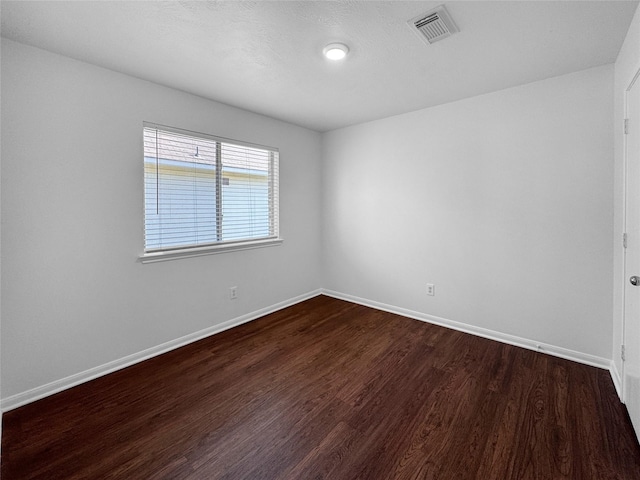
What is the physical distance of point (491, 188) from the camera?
296cm

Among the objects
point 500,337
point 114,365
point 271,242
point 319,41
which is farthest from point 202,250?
point 500,337

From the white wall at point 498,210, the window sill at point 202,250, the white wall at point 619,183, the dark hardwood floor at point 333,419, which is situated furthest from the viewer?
the window sill at point 202,250

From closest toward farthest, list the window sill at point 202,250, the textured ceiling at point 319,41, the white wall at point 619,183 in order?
the textured ceiling at point 319,41 < the white wall at point 619,183 < the window sill at point 202,250

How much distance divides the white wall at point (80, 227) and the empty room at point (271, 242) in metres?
0.02

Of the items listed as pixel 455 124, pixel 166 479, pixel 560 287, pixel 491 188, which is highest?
pixel 455 124

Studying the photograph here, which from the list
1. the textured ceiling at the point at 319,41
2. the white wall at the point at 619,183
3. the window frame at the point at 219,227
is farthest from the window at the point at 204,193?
the white wall at the point at 619,183

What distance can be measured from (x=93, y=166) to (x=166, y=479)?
224 cm

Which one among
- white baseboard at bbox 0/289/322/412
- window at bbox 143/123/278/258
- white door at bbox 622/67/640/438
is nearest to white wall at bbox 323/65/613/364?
white door at bbox 622/67/640/438

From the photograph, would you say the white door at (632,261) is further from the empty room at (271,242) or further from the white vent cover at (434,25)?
the white vent cover at (434,25)

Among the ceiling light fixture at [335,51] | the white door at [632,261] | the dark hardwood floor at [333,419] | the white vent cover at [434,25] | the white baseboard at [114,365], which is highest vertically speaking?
the ceiling light fixture at [335,51]

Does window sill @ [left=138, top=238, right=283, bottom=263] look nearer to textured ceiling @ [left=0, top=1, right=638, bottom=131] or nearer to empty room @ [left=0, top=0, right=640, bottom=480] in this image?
empty room @ [left=0, top=0, right=640, bottom=480]

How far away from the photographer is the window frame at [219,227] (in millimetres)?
2674

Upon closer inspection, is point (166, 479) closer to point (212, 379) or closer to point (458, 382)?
point (212, 379)

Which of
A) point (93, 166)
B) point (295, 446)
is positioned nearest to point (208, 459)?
point (295, 446)
